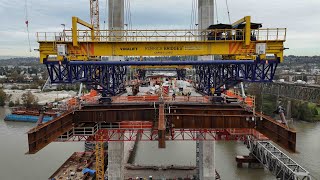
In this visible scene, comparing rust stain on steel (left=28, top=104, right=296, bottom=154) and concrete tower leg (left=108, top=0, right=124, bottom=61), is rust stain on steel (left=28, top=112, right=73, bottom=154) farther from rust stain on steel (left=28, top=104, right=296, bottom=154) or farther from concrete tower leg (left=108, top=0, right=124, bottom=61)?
concrete tower leg (left=108, top=0, right=124, bottom=61)

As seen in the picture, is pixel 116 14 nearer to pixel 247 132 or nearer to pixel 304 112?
pixel 247 132

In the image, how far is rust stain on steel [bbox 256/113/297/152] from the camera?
12508 millimetres

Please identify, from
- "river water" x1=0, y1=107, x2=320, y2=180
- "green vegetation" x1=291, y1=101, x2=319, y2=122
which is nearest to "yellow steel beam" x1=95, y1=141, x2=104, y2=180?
"river water" x1=0, y1=107, x2=320, y2=180

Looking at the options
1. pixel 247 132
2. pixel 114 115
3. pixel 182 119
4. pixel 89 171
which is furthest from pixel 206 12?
pixel 89 171

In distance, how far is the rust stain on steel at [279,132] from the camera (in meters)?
12.5

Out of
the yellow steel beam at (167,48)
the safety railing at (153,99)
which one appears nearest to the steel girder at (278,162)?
the safety railing at (153,99)

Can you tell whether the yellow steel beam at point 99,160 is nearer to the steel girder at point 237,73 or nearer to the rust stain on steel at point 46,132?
the rust stain on steel at point 46,132

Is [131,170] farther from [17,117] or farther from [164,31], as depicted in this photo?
[17,117]

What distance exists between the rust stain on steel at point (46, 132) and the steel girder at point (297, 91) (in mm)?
42268

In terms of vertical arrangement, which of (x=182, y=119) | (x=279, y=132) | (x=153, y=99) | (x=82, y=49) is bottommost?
(x=279, y=132)

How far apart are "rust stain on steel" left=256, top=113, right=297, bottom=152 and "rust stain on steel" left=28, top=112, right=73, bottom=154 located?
10484mm

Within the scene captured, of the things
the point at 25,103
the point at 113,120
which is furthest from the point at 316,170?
the point at 25,103

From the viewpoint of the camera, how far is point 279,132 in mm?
13742

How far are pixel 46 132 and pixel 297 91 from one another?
47.6m
